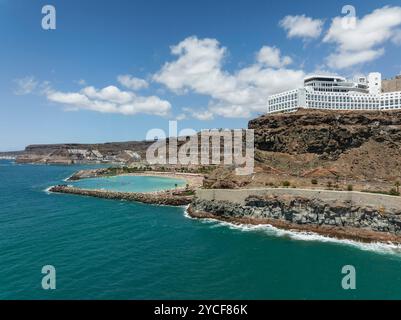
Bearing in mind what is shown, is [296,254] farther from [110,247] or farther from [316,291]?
[110,247]

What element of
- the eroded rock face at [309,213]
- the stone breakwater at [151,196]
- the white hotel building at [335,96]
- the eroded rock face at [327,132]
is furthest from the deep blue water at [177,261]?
the white hotel building at [335,96]

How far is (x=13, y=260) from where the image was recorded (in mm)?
36781

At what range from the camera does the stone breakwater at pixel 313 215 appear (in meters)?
44.1

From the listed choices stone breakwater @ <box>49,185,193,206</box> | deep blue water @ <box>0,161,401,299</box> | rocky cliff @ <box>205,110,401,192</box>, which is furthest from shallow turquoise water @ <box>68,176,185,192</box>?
deep blue water @ <box>0,161,401,299</box>

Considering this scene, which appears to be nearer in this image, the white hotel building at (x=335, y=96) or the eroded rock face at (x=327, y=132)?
the eroded rock face at (x=327, y=132)

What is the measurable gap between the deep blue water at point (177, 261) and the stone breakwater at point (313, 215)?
9.99ft

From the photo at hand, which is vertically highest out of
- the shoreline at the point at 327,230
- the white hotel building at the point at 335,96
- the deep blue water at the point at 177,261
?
the white hotel building at the point at 335,96

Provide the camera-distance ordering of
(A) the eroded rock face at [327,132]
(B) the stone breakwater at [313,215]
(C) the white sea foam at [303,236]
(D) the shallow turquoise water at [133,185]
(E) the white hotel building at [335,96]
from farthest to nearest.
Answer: (D) the shallow turquoise water at [133,185], (E) the white hotel building at [335,96], (A) the eroded rock face at [327,132], (B) the stone breakwater at [313,215], (C) the white sea foam at [303,236]

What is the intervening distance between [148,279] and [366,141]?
55.4 m

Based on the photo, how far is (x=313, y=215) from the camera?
1930 inches

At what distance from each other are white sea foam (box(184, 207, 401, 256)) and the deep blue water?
1.04 feet

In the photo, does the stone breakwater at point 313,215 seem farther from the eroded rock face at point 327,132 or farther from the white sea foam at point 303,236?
the eroded rock face at point 327,132

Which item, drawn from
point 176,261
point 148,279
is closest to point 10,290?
point 148,279

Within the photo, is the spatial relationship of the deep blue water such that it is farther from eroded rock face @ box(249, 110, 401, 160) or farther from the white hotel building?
the white hotel building
